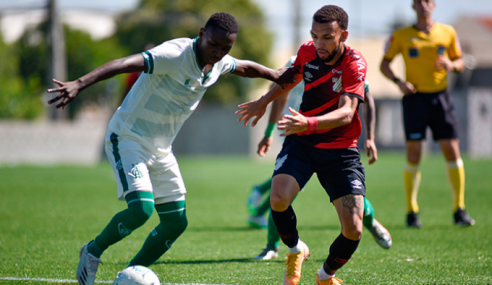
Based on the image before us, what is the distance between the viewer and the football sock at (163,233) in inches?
152

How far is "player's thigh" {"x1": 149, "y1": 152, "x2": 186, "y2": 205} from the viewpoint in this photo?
3881 millimetres

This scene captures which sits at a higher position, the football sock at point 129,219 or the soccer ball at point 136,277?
the football sock at point 129,219

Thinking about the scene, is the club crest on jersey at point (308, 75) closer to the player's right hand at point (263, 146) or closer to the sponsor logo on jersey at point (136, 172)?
the player's right hand at point (263, 146)

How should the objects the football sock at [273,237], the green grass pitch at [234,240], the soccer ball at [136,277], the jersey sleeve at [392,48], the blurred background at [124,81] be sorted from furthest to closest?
the blurred background at [124,81] < the jersey sleeve at [392,48] < the football sock at [273,237] < the green grass pitch at [234,240] < the soccer ball at [136,277]

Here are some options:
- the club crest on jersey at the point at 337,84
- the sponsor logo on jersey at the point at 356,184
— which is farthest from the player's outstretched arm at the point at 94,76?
the sponsor logo on jersey at the point at 356,184

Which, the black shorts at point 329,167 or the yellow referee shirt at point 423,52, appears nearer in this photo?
the black shorts at point 329,167

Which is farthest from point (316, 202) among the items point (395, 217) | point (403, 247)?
point (403, 247)

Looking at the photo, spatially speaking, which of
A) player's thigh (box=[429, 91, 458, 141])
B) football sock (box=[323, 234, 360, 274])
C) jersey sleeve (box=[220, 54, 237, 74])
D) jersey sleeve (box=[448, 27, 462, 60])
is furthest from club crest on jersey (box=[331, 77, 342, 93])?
jersey sleeve (box=[448, 27, 462, 60])

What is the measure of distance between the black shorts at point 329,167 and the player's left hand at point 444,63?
334 cm

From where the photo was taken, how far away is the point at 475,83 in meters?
36.3

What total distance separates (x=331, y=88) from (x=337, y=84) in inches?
2.3

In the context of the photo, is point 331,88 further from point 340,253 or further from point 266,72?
point 340,253

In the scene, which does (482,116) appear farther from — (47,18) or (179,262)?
(179,262)

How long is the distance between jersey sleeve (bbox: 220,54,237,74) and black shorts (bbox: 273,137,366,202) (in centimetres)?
79
